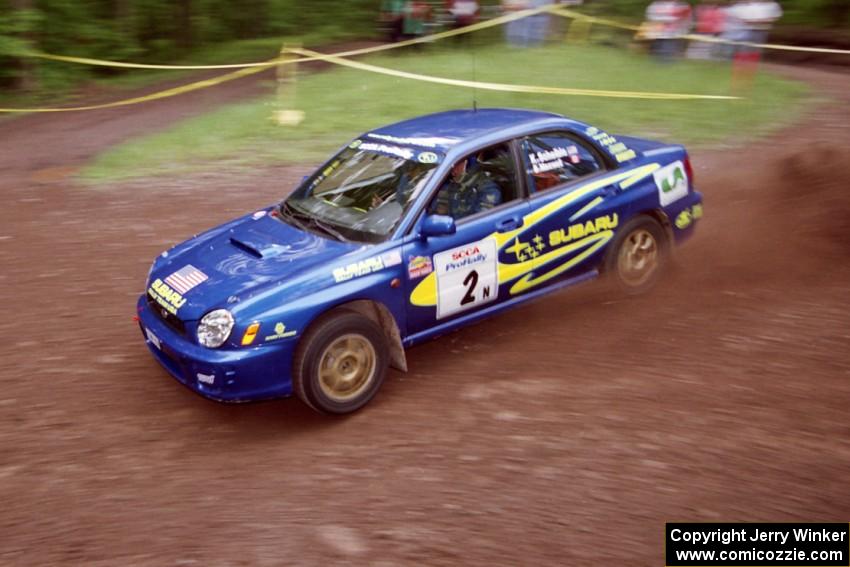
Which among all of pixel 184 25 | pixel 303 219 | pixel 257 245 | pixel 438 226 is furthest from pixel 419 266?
pixel 184 25

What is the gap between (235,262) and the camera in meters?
5.66

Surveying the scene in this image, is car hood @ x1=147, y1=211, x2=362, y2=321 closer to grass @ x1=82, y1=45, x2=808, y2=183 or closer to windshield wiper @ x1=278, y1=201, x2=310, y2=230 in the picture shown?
windshield wiper @ x1=278, y1=201, x2=310, y2=230

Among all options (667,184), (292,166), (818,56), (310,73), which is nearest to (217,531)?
(667,184)

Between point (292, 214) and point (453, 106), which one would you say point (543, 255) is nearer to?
point (292, 214)

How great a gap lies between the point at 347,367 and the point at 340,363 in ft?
0.24

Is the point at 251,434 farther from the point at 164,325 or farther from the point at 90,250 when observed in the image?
the point at 90,250

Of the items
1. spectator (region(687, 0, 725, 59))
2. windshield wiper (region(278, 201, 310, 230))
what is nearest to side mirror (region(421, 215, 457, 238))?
windshield wiper (region(278, 201, 310, 230))

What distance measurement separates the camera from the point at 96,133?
14258 millimetres

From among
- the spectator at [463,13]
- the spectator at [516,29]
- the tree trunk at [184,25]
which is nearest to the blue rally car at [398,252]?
the spectator at [516,29]

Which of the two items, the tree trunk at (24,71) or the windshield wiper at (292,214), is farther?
the tree trunk at (24,71)

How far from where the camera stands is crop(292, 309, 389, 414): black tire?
5.30 metres

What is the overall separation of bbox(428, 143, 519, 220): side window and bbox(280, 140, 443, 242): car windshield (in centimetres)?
16

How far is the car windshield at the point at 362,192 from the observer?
5816mm

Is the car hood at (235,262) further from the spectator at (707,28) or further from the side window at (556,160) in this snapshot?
the spectator at (707,28)
